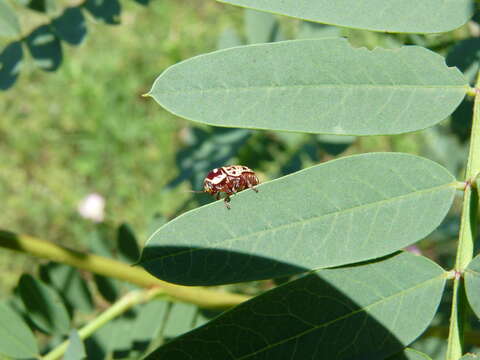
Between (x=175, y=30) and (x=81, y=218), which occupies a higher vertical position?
(x=175, y=30)

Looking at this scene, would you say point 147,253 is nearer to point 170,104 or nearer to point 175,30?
point 170,104

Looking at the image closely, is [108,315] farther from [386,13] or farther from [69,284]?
[386,13]

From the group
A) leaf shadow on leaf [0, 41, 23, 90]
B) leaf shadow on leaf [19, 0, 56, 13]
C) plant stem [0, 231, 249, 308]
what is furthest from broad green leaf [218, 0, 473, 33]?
leaf shadow on leaf [19, 0, 56, 13]

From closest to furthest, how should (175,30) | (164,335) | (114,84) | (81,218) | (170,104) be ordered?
(170,104)
(164,335)
(81,218)
(114,84)
(175,30)

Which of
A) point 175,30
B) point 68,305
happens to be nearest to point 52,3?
point 68,305

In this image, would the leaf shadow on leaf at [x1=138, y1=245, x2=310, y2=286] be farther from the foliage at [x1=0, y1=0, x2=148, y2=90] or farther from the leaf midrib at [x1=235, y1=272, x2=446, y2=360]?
the foliage at [x1=0, y1=0, x2=148, y2=90]

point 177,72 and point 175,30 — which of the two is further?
point 175,30

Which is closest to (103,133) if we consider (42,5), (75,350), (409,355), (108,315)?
(42,5)

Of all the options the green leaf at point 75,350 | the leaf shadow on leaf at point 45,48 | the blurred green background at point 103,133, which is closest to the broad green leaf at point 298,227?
the green leaf at point 75,350
